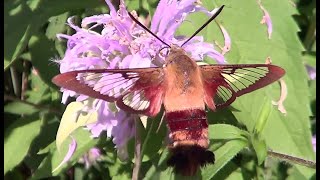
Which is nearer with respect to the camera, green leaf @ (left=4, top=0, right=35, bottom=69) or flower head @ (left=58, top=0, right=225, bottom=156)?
flower head @ (left=58, top=0, right=225, bottom=156)

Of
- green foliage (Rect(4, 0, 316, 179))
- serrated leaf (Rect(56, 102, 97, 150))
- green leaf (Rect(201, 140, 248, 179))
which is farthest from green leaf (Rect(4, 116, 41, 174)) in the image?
green leaf (Rect(201, 140, 248, 179))

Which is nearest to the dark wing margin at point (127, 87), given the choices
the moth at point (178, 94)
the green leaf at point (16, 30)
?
the moth at point (178, 94)

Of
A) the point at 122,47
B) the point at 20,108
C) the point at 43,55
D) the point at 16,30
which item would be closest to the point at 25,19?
the point at 16,30

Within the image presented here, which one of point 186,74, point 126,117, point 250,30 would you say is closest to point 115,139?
point 126,117

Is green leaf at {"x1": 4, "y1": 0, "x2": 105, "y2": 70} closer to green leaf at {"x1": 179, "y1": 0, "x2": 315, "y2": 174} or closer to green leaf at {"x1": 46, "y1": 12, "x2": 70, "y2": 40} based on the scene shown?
green leaf at {"x1": 46, "y1": 12, "x2": 70, "y2": 40}

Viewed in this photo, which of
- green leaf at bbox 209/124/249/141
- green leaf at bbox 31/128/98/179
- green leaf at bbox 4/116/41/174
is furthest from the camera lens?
green leaf at bbox 4/116/41/174

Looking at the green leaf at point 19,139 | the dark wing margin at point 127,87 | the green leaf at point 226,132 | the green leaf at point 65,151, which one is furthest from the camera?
the green leaf at point 19,139

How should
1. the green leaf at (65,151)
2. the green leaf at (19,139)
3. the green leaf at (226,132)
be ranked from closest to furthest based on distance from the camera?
the green leaf at (226,132), the green leaf at (65,151), the green leaf at (19,139)

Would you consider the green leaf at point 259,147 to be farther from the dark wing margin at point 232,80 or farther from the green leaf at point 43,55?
the green leaf at point 43,55
